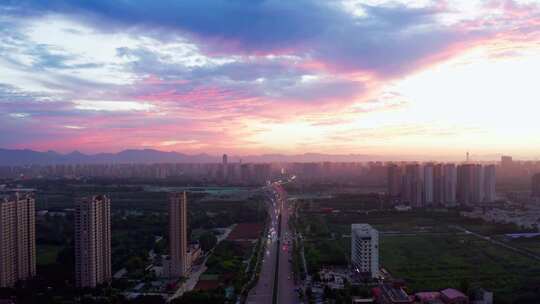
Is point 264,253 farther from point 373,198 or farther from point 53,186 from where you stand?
point 53,186

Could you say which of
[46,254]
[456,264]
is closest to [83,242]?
[46,254]

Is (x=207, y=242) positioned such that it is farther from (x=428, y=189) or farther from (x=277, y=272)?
(x=428, y=189)

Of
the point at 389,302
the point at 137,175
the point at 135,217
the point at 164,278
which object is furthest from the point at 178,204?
the point at 137,175

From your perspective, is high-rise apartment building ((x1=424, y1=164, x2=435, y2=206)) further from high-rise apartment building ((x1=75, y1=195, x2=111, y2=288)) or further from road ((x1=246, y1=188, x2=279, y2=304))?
high-rise apartment building ((x1=75, y1=195, x2=111, y2=288))

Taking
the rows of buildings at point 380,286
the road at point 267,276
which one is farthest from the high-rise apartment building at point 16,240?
the rows of buildings at point 380,286

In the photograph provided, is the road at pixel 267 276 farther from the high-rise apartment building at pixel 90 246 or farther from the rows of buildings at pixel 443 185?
the rows of buildings at pixel 443 185

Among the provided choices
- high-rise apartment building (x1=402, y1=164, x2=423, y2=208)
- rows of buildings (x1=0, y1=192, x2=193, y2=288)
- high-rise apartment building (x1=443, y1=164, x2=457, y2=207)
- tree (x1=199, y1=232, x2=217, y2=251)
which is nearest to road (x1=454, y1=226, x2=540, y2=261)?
high-rise apartment building (x1=402, y1=164, x2=423, y2=208)
